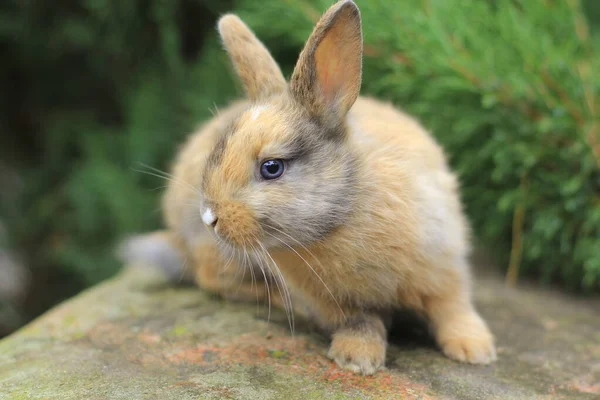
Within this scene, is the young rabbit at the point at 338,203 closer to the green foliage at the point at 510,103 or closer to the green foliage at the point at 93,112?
the green foliage at the point at 510,103

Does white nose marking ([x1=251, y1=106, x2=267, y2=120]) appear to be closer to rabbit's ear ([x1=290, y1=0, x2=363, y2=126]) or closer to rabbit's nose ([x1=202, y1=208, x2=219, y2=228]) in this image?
rabbit's ear ([x1=290, y1=0, x2=363, y2=126])

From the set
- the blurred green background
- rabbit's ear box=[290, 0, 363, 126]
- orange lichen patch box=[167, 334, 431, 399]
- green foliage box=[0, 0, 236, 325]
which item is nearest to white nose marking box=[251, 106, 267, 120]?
rabbit's ear box=[290, 0, 363, 126]

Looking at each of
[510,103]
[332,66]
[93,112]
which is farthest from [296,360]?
[93,112]

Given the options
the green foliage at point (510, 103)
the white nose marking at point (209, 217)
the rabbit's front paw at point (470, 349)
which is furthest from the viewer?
the green foliage at point (510, 103)

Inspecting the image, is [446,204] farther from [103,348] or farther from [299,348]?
[103,348]

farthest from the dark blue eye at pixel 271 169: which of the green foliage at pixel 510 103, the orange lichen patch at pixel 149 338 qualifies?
the green foliage at pixel 510 103

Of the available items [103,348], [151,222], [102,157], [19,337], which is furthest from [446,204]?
[102,157]
